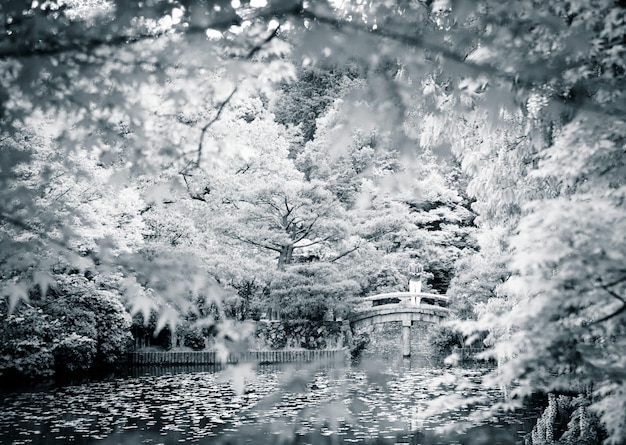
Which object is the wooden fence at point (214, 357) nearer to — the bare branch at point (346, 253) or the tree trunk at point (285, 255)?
the tree trunk at point (285, 255)

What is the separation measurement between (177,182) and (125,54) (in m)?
0.63

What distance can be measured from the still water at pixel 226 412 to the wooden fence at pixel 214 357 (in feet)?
7.35

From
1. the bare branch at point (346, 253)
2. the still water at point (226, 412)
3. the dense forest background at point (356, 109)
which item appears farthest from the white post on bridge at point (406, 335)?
the dense forest background at point (356, 109)

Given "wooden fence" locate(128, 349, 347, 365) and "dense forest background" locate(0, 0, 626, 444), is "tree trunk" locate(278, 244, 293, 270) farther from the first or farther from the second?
"dense forest background" locate(0, 0, 626, 444)

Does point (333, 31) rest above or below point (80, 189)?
below

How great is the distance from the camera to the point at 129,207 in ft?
39.7

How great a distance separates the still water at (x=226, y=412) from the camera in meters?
8.26

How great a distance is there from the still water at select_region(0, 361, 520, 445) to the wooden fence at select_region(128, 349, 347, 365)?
2240mm

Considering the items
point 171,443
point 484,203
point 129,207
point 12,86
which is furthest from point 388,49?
point 129,207

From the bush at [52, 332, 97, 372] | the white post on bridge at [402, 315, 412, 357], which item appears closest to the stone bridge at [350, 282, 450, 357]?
the white post on bridge at [402, 315, 412, 357]

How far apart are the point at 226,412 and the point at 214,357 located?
23.6 ft

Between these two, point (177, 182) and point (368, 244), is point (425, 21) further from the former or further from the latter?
point (368, 244)

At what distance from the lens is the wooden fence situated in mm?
16375

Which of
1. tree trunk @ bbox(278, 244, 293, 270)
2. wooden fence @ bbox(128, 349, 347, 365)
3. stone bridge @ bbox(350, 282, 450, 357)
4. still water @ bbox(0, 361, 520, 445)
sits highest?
tree trunk @ bbox(278, 244, 293, 270)
